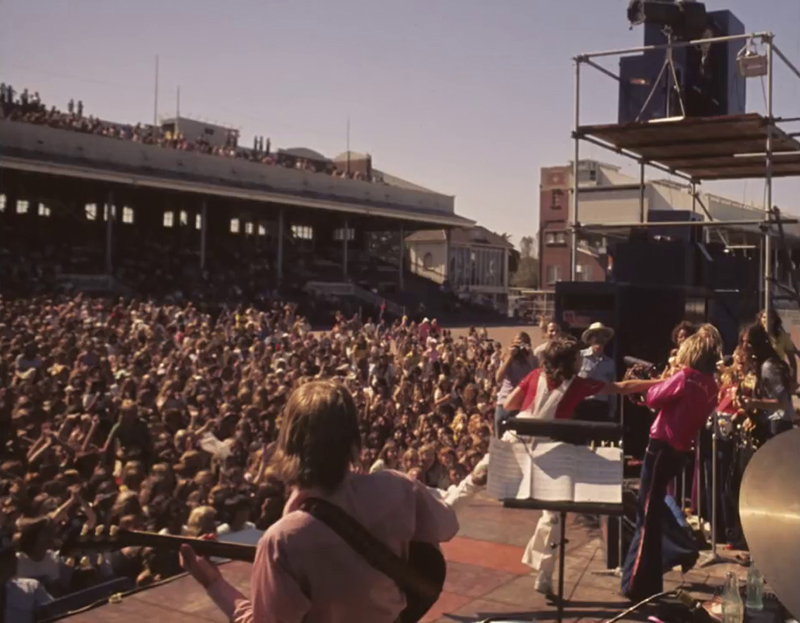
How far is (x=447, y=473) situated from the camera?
30.2ft

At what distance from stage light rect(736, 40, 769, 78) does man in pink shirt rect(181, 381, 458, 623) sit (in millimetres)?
6145

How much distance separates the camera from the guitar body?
2375 mm

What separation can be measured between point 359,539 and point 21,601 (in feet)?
10.6

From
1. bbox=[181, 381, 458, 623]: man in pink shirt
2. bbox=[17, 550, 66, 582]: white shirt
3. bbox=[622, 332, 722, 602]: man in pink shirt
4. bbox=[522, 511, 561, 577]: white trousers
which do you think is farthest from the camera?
bbox=[17, 550, 66, 582]: white shirt

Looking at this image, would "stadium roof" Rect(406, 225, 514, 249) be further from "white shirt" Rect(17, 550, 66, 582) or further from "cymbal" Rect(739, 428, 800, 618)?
"cymbal" Rect(739, 428, 800, 618)

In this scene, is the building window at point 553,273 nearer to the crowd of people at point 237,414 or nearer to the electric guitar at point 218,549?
the crowd of people at point 237,414

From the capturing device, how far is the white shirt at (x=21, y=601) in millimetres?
4637

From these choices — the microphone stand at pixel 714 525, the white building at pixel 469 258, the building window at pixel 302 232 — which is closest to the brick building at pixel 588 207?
the white building at pixel 469 258

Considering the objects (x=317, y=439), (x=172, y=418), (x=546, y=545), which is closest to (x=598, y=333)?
(x=546, y=545)

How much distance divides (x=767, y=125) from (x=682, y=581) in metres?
4.01

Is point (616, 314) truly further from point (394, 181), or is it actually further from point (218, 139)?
point (394, 181)

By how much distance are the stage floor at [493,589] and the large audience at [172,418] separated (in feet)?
1.73

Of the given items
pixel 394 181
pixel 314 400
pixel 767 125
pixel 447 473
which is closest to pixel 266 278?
pixel 394 181

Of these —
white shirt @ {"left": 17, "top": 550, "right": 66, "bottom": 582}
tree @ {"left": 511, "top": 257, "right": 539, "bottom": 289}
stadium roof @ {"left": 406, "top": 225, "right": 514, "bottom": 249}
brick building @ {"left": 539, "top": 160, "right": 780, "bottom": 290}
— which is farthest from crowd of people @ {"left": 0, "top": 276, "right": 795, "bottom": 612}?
tree @ {"left": 511, "top": 257, "right": 539, "bottom": 289}
